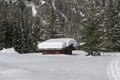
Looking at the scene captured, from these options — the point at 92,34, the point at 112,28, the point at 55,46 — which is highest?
the point at 112,28

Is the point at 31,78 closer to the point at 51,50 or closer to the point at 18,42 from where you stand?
the point at 51,50

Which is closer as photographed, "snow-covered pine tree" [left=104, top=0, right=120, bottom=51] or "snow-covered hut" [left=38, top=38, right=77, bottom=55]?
"snow-covered hut" [left=38, top=38, right=77, bottom=55]

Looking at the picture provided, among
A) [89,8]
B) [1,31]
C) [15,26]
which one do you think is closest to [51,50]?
[89,8]

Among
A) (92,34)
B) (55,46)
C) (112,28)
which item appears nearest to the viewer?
(92,34)

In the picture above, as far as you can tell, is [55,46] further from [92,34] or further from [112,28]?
[112,28]

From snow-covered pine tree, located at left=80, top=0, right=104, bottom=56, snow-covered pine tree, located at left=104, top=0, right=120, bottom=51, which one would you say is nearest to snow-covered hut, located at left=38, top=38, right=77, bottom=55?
snow-covered pine tree, located at left=80, top=0, right=104, bottom=56

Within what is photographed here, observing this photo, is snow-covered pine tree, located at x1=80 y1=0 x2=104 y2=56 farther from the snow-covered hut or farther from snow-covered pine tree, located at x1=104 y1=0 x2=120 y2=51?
snow-covered pine tree, located at x1=104 y1=0 x2=120 y2=51

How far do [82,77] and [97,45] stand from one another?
89.4ft

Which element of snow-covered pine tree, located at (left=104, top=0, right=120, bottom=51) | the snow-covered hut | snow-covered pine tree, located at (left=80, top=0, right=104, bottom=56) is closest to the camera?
snow-covered pine tree, located at (left=80, top=0, right=104, bottom=56)

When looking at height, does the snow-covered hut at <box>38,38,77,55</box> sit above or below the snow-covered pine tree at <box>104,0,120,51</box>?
below

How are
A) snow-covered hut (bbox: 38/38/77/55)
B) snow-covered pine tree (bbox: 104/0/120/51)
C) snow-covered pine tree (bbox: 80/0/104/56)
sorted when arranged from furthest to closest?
snow-covered pine tree (bbox: 104/0/120/51) < snow-covered hut (bbox: 38/38/77/55) < snow-covered pine tree (bbox: 80/0/104/56)

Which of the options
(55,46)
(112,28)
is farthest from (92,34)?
(112,28)

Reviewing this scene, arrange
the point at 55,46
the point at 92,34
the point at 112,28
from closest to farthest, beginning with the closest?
1. the point at 92,34
2. the point at 55,46
3. the point at 112,28

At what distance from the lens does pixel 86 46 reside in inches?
1745
